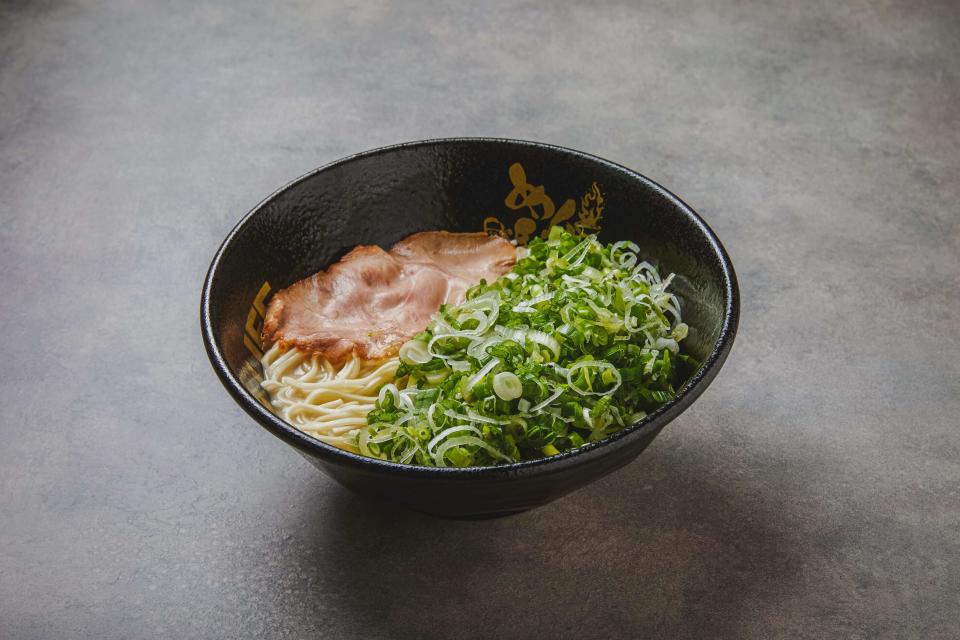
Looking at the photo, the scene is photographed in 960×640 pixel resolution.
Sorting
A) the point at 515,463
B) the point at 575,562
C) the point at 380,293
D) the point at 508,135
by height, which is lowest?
the point at 575,562

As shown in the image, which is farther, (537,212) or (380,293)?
(537,212)

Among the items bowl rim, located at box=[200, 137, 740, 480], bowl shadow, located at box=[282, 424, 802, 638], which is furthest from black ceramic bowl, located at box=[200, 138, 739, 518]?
bowl shadow, located at box=[282, 424, 802, 638]

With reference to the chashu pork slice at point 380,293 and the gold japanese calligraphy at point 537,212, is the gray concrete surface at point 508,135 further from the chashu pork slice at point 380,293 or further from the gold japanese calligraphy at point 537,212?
the gold japanese calligraphy at point 537,212

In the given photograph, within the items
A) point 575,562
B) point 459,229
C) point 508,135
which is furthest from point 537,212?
point 508,135

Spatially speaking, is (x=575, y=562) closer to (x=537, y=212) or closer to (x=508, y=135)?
(x=537, y=212)

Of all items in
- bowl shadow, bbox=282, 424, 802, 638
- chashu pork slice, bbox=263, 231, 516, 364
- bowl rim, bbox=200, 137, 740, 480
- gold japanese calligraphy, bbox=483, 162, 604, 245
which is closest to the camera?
bowl rim, bbox=200, 137, 740, 480

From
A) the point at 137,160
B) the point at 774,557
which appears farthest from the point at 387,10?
the point at 774,557

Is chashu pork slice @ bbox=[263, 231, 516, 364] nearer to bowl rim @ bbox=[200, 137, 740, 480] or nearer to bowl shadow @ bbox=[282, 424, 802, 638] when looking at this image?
bowl rim @ bbox=[200, 137, 740, 480]
